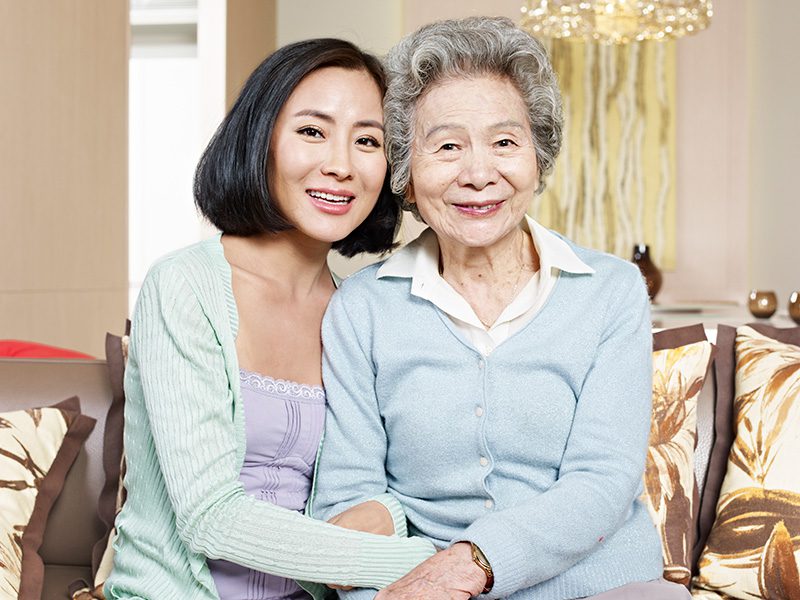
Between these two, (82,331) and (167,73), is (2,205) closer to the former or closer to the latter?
(82,331)

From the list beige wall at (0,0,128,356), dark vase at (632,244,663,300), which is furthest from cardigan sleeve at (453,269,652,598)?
dark vase at (632,244,663,300)

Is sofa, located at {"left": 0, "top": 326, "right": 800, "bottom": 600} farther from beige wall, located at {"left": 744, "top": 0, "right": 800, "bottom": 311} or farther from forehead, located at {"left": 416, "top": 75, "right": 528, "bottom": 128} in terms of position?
beige wall, located at {"left": 744, "top": 0, "right": 800, "bottom": 311}

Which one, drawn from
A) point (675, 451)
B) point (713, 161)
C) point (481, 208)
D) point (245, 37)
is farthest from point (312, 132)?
point (713, 161)

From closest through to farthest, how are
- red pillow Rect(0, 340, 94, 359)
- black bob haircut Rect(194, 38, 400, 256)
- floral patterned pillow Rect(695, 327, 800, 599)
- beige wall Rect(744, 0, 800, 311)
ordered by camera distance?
1. black bob haircut Rect(194, 38, 400, 256)
2. floral patterned pillow Rect(695, 327, 800, 599)
3. red pillow Rect(0, 340, 94, 359)
4. beige wall Rect(744, 0, 800, 311)

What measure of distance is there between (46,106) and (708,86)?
4197 millimetres

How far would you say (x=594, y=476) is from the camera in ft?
4.88

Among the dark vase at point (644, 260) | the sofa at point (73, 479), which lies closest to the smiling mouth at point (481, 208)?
the sofa at point (73, 479)

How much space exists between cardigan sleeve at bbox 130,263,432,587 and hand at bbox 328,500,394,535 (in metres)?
0.05

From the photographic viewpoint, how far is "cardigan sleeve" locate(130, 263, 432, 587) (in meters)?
1.42

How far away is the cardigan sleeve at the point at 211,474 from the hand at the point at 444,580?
60 mm

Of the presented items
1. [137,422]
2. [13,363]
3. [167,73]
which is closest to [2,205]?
[13,363]

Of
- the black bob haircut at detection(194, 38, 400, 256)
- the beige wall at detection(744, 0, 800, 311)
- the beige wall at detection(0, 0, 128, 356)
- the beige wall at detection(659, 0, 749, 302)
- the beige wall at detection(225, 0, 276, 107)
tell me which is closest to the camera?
the black bob haircut at detection(194, 38, 400, 256)

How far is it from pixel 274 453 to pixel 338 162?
19.4 inches

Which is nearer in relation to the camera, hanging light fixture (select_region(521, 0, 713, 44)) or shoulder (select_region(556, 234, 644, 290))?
shoulder (select_region(556, 234, 644, 290))
